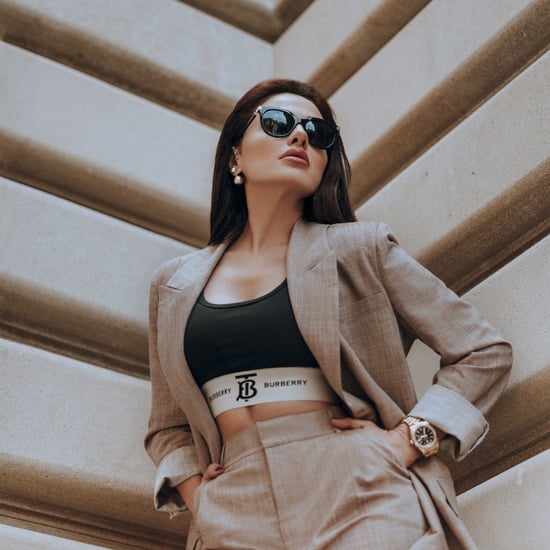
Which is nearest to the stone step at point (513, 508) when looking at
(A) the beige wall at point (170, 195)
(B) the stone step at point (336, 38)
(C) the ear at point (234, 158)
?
(A) the beige wall at point (170, 195)

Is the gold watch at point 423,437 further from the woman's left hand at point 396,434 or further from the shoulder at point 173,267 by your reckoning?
the shoulder at point 173,267

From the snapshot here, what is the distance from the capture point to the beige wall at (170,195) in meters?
2.89

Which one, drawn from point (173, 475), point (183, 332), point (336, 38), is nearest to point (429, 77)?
point (336, 38)

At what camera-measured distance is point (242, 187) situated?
301 centimetres

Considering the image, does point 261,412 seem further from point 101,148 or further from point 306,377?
point 101,148

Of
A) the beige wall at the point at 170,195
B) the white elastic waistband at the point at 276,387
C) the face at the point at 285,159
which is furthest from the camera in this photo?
the beige wall at the point at 170,195

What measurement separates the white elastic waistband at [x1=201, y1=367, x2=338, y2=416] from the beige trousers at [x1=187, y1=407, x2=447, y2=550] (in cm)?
5

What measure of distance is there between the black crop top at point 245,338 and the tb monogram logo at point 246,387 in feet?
0.07

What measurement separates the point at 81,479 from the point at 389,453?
3.87ft

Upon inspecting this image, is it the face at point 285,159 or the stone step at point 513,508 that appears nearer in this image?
the stone step at point 513,508

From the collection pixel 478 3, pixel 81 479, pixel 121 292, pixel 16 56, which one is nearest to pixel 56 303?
pixel 121 292

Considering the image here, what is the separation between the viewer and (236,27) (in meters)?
4.57

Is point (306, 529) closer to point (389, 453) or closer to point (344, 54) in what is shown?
point (389, 453)

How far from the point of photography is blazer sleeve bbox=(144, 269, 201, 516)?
8.52 feet
